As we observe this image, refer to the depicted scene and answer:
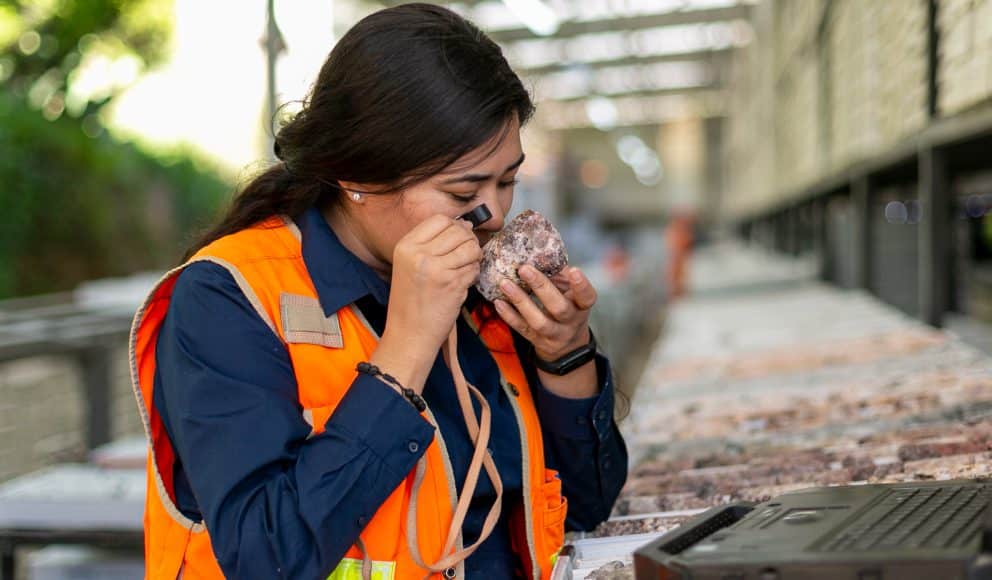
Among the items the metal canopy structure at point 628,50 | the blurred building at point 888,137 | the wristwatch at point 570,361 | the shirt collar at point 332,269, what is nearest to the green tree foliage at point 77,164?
the metal canopy structure at point 628,50

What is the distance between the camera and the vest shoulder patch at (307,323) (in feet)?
5.02

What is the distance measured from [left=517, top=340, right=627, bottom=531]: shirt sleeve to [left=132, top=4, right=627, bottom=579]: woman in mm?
68

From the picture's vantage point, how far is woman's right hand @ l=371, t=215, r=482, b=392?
1495mm

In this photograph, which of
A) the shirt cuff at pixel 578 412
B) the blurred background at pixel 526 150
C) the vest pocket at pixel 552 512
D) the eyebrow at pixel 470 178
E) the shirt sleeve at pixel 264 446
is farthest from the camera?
the blurred background at pixel 526 150

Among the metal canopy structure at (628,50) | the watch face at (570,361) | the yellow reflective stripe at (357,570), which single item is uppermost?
the metal canopy structure at (628,50)

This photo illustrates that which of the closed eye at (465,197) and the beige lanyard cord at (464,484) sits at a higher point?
the closed eye at (465,197)

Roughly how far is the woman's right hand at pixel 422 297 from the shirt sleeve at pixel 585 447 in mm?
424

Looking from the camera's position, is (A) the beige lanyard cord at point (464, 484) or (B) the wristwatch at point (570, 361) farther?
(B) the wristwatch at point (570, 361)

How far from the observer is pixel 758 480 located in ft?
7.43

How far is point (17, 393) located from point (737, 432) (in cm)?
330

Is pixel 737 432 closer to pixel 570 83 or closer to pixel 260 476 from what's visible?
pixel 260 476

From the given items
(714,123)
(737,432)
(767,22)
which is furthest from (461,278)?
(714,123)

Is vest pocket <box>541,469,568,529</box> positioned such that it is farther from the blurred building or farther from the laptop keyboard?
the blurred building

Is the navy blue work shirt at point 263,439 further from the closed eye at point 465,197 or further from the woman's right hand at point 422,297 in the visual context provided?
the closed eye at point 465,197
